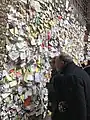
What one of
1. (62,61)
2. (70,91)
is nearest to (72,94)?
(70,91)

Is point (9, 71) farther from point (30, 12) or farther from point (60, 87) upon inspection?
point (30, 12)

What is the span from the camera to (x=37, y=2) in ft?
14.5

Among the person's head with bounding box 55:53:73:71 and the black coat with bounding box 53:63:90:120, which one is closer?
the black coat with bounding box 53:63:90:120

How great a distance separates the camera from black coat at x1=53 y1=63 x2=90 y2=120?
3465 millimetres

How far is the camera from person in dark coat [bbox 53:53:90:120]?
136 inches

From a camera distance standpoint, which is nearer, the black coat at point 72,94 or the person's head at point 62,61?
the black coat at point 72,94

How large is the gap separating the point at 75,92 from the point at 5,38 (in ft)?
2.78

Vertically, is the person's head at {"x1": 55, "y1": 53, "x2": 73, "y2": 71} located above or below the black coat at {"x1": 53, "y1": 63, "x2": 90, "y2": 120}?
above

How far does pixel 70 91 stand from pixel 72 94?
34mm

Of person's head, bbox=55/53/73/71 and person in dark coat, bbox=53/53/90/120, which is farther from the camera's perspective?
person's head, bbox=55/53/73/71

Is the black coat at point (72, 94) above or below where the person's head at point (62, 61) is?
below

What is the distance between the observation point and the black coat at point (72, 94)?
11.4 ft

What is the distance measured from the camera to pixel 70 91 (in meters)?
3.49

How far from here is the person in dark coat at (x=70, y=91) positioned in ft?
11.4
